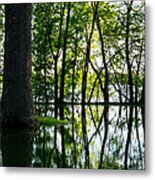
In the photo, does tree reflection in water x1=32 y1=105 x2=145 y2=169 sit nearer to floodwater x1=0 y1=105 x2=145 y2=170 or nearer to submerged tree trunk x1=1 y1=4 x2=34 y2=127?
floodwater x1=0 y1=105 x2=145 y2=170

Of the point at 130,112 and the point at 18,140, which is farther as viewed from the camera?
the point at 18,140

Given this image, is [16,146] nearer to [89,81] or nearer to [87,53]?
[89,81]

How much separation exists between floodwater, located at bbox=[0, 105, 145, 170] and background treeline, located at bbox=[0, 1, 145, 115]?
0.27 feet

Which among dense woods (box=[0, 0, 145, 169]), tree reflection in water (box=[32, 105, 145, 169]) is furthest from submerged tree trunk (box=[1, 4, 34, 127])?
tree reflection in water (box=[32, 105, 145, 169])

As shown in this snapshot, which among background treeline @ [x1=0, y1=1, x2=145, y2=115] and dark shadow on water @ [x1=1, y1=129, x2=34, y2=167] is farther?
dark shadow on water @ [x1=1, y1=129, x2=34, y2=167]

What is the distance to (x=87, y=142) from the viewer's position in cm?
339

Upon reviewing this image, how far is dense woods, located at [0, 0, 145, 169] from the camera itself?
3.33 metres

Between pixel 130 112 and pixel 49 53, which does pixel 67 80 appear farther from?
pixel 130 112

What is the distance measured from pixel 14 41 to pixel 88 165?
2.82ft

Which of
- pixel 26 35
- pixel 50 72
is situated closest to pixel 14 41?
pixel 26 35

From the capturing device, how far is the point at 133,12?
335cm

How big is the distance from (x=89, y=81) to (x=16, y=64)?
470mm

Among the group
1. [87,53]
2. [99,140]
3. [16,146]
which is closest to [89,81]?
[87,53]

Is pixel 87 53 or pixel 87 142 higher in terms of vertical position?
pixel 87 53
